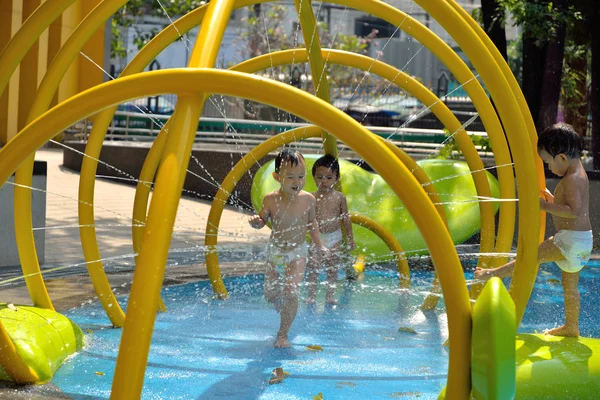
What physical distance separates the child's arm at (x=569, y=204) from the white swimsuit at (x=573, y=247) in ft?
0.35

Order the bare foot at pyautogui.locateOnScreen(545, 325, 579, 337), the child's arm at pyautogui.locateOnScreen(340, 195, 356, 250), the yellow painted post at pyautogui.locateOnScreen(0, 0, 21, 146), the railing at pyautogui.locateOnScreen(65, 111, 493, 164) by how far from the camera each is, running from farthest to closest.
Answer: the yellow painted post at pyautogui.locateOnScreen(0, 0, 21, 146), the railing at pyautogui.locateOnScreen(65, 111, 493, 164), the child's arm at pyautogui.locateOnScreen(340, 195, 356, 250), the bare foot at pyautogui.locateOnScreen(545, 325, 579, 337)

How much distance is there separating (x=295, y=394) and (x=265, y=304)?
2183mm

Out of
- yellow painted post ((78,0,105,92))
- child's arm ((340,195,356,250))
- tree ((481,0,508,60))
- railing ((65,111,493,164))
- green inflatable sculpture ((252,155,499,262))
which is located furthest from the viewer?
yellow painted post ((78,0,105,92))

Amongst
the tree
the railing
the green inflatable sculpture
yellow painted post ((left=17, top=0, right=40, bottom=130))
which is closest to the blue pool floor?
the green inflatable sculpture

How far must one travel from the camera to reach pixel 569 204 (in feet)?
14.3

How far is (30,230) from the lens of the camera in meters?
4.72

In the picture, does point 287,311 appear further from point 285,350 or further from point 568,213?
point 568,213

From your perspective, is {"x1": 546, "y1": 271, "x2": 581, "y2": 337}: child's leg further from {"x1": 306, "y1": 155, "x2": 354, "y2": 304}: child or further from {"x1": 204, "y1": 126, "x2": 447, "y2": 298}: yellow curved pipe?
{"x1": 306, "y1": 155, "x2": 354, "y2": 304}: child

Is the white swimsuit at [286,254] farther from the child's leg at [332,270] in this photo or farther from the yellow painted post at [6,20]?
the yellow painted post at [6,20]

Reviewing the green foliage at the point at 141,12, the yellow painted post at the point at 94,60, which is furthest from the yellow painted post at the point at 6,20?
the green foliage at the point at 141,12

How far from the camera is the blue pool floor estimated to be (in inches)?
166

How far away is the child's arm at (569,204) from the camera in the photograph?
433 cm

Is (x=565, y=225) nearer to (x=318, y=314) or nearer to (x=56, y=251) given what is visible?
(x=318, y=314)

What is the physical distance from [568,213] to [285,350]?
1.75m
